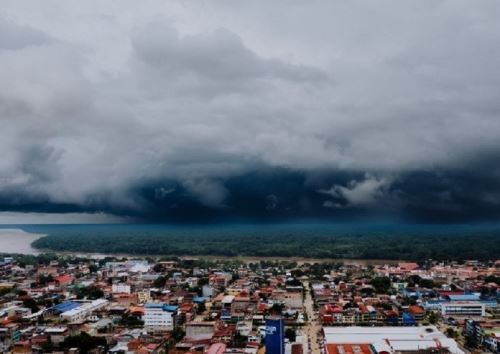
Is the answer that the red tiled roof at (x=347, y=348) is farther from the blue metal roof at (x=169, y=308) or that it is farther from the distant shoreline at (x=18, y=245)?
the distant shoreline at (x=18, y=245)

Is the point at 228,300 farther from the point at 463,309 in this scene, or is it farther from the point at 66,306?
the point at 463,309

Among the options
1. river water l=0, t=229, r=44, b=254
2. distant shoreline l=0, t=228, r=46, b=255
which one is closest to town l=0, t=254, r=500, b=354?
distant shoreline l=0, t=228, r=46, b=255

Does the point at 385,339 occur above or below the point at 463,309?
below

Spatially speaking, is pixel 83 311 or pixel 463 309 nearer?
pixel 463 309

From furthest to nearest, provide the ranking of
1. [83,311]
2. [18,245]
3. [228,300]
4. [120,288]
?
1. [18,245]
2. [120,288]
3. [228,300]
4. [83,311]

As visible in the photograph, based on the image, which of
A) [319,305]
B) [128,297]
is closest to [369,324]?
[319,305]

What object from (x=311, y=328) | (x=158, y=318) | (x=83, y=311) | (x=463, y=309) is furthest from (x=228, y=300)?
(x=463, y=309)

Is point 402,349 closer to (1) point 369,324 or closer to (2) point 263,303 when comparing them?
(1) point 369,324
